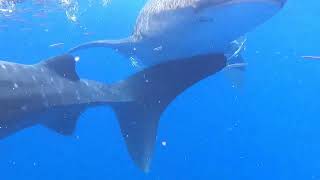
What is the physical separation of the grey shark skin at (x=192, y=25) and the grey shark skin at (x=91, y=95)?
1.32 feet

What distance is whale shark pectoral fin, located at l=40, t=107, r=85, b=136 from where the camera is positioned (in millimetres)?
5902

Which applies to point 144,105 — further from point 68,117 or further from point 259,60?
point 259,60

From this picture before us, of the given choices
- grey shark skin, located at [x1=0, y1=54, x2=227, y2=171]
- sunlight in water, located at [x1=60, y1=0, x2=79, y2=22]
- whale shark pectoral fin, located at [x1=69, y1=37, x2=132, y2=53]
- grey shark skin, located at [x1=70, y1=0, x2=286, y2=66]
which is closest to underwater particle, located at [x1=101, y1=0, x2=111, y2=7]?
sunlight in water, located at [x1=60, y1=0, x2=79, y2=22]

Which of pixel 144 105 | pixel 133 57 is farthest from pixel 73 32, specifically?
pixel 144 105

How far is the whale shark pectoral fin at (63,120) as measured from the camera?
5902mm

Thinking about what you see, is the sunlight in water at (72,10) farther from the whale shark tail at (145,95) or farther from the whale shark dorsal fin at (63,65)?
the whale shark dorsal fin at (63,65)

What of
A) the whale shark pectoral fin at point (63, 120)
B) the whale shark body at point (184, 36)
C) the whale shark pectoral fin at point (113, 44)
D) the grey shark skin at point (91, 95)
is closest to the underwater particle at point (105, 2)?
the whale shark pectoral fin at point (113, 44)

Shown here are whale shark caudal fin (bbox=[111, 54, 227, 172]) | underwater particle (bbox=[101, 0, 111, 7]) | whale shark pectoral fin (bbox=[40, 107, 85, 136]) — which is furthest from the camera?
underwater particle (bbox=[101, 0, 111, 7])

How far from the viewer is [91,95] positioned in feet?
20.6

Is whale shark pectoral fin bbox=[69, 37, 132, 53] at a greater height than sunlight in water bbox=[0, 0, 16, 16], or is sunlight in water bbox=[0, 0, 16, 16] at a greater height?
whale shark pectoral fin bbox=[69, 37, 132, 53]

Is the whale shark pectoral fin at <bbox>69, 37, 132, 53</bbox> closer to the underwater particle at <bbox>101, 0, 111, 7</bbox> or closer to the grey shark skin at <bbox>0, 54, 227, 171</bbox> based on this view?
the grey shark skin at <bbox>0, 54, 227, 171</bbox>

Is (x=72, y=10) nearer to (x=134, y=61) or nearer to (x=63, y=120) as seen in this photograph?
(x=134, y=61)

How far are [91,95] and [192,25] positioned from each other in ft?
6.41

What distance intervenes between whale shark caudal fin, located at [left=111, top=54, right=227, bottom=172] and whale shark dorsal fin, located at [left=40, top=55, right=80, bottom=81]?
2.54 feet
